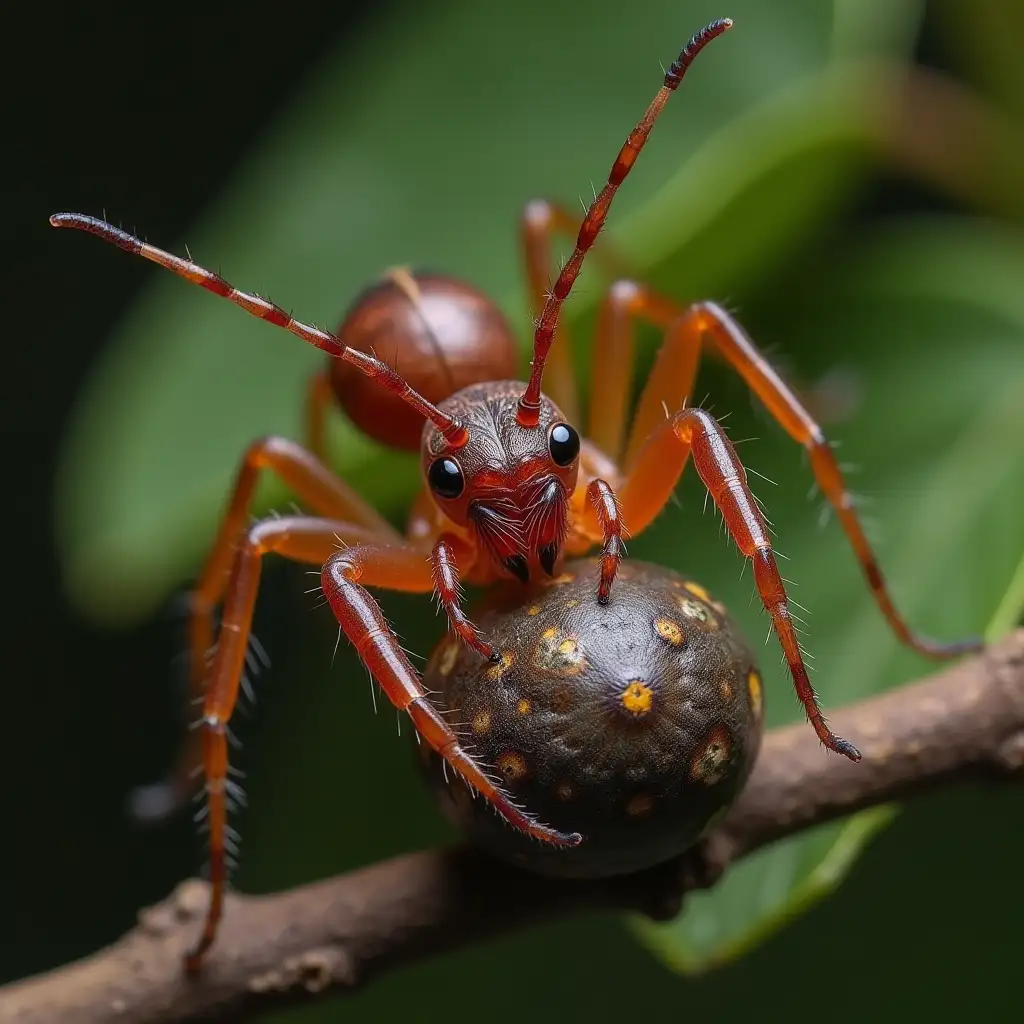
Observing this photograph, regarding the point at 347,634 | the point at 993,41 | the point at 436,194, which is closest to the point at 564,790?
the point at 347,634

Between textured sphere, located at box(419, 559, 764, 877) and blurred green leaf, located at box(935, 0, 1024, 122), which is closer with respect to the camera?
textured sphere, located at box(419, 559, 764, 877)

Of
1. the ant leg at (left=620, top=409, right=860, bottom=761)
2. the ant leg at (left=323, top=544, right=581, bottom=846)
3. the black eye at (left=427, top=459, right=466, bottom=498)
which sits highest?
the ant leg at (left=620, top=409, right=860, bottom=761)

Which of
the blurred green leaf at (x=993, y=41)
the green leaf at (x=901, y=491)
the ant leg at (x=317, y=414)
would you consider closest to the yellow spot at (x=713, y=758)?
the green leaf at (x=901, y=491)

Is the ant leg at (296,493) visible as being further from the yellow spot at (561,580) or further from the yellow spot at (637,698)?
the yellow spot at (637,698)

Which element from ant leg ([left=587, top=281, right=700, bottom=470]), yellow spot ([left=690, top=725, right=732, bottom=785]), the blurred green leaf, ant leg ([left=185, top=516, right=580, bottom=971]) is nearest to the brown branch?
ant leg ([left=185, top=516, right=580, bottom=971])

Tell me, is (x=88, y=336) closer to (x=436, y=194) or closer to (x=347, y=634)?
(x=436, y=194)

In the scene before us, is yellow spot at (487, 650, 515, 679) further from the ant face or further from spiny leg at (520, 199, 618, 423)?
spiny leg at (520, 199, 618, 423)
